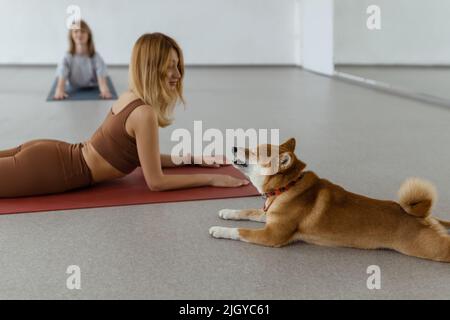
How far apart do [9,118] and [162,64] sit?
298cm

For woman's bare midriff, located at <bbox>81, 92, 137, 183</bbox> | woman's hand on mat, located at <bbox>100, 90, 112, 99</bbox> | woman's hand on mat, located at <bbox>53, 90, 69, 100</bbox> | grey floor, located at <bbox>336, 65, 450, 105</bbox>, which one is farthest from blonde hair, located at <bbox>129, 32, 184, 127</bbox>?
woman's hand on mat, located at <bbox>53, 90, 69, 100</bbox>

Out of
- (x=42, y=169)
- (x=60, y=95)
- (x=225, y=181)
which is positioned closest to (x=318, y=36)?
(x=60, y=95)

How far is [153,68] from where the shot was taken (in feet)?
8.76

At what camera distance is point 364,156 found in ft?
11.8

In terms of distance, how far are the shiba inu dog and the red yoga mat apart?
557 millimetres

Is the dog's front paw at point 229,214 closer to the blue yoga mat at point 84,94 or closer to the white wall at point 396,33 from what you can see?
the white wall at point 396,33

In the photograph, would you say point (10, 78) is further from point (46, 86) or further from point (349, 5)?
point (349, 5)

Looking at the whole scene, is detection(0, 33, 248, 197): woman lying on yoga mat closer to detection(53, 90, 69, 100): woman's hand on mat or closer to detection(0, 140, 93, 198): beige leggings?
detection(0, 140, 93, 198): beige leggings

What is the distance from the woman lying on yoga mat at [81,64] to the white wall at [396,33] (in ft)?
10.7

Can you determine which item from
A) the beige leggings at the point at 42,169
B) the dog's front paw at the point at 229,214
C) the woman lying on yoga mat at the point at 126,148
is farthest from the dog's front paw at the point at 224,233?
the beige leggings at the point at 42,169

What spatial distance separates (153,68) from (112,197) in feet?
2.23

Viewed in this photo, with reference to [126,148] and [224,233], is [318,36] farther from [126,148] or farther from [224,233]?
[224,233]

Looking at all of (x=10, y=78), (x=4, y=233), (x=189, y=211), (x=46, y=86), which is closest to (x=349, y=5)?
(x=46, y=86)

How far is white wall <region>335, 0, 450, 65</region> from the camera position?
17.5 feet
